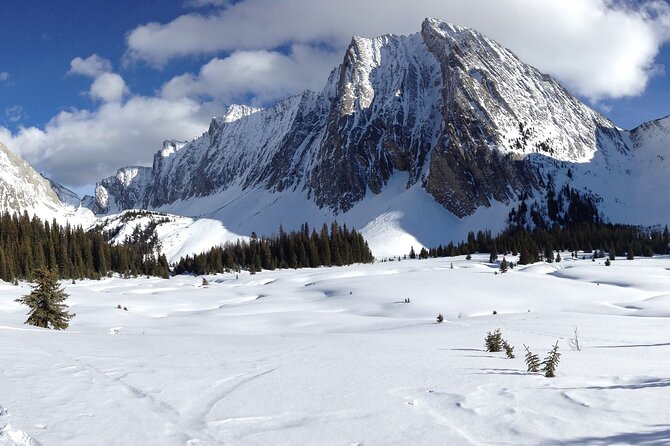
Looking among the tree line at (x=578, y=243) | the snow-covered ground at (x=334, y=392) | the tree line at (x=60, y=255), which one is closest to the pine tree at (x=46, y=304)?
the snow-covered ground at (x=334, y=392)

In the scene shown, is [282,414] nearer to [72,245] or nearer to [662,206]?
[72,245]

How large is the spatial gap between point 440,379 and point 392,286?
1586 inches

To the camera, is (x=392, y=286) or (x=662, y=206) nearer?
(x=392, y=286)

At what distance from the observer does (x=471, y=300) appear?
3872cm

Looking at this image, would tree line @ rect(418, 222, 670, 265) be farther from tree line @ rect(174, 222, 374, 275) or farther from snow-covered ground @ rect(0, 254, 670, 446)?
snow-covered ground @ rect(0, 254, 670, 446)

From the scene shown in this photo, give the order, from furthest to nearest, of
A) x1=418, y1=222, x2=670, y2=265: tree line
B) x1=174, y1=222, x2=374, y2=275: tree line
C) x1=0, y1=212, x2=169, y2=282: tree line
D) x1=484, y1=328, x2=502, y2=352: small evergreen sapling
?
1. x1=174, y1=222, x2=374, y2=275: tree line
2. x1=418, y1=222, x2=670, y2=265: tree line
3. x1=0, y1=212, x2=169, y2=282: tree line
4. x1=484, y1=328, x2=502, y2=352: small evergreen sapling

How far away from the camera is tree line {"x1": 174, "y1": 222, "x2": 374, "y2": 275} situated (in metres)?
116

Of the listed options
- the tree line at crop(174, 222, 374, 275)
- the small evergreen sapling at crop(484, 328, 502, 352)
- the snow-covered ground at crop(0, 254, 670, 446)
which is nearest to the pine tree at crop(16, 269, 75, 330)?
the snow-covered ground at crop(0, 254, 670, 446)

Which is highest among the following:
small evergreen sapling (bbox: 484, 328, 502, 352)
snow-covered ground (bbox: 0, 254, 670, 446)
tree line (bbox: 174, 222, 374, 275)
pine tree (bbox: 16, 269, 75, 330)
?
tree line (bbox: 174, 222, 374, 275)

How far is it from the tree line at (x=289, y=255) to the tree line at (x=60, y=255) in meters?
9.76

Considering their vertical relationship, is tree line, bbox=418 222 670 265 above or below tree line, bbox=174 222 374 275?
below

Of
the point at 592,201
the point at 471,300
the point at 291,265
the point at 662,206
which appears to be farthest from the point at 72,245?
the point at 662,206

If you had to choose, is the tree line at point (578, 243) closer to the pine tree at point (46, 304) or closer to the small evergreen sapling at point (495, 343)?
the pine tree at point (46, 304)

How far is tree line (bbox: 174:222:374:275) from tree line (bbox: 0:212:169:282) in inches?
384
